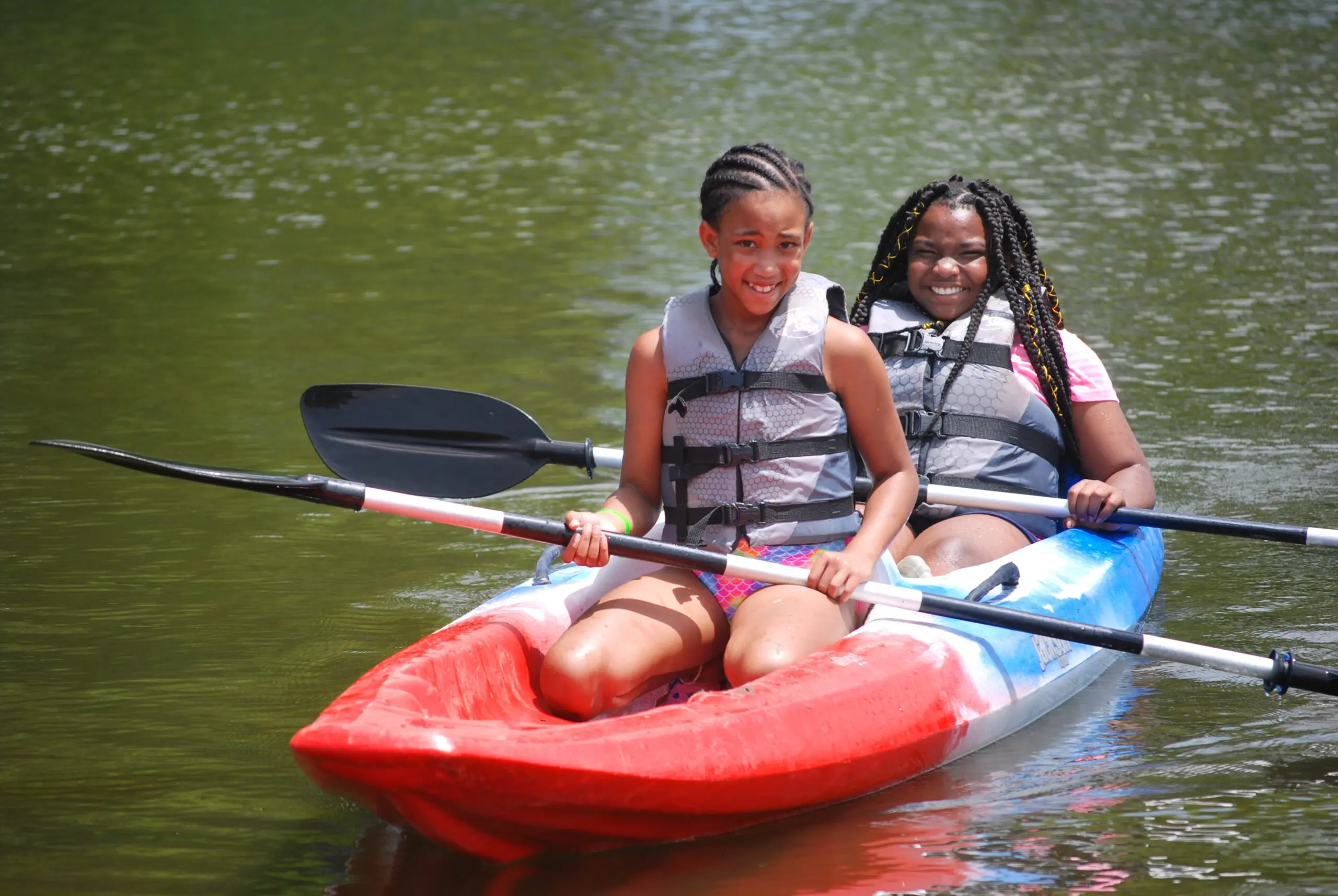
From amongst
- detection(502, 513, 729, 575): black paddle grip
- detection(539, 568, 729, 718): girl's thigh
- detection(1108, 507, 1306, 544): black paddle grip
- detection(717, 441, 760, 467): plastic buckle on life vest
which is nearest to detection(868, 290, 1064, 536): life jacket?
detection(1108, 507, 1306, 544): black paddle grip

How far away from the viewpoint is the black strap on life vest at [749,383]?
3598 mm

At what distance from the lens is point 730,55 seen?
61.6 ft

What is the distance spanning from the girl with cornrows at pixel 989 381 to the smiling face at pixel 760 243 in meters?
1.02

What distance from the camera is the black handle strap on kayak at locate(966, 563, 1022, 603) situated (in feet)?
12.3

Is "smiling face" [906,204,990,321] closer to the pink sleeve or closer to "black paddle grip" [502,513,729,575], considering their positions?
→ the pink sleeve

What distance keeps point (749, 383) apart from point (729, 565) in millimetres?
424

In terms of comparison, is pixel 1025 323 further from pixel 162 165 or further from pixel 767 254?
pixel 162 165

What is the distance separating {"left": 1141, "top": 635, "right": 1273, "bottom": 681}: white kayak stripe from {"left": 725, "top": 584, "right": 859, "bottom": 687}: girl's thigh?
0.67 meters

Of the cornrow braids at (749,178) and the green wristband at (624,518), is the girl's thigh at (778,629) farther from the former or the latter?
the cornrow braids at (749,178)

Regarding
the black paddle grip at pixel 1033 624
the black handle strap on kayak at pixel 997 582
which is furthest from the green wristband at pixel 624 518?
the black handle strap on kayak at pixel 997 582

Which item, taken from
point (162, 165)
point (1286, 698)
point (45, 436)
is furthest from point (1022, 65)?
point (1286, 698)

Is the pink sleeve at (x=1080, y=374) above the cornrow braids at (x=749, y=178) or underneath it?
underneath

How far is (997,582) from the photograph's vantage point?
3.81 meters

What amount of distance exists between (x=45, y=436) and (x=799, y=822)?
426cm
